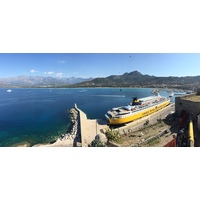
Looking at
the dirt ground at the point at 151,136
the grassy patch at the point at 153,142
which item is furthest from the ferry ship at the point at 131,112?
the grassy patch at the point at 153,142

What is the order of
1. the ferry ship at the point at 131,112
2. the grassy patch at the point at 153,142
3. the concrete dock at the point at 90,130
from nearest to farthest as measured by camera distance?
the grassy patch at the point at 153,142 < the concrete dock at the point at 90,130 < the ferry ship at the point at 131,112

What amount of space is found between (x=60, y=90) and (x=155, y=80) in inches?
530

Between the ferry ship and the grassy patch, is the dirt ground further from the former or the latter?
the ferry ship

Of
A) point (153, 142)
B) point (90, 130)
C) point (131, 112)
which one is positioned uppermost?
point (131, 112)

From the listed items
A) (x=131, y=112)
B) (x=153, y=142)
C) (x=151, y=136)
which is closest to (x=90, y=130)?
(x=131, y=112)

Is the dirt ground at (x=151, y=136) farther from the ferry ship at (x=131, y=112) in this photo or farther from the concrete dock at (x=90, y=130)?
the ferry ship at (x=131, y=112)

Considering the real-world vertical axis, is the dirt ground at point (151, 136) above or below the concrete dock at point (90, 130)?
above

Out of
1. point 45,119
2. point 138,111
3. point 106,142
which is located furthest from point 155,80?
point 106,142

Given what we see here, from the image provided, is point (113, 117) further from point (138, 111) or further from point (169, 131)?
point (169, 131)

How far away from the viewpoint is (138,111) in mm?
7043

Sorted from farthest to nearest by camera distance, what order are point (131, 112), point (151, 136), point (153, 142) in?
1. point (131, 112)
2. point (151, 136)
3. point (153, 142)

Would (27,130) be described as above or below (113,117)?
below

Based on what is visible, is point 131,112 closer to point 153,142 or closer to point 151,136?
point 151,136

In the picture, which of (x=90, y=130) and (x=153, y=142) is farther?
(x=90, y=130)
